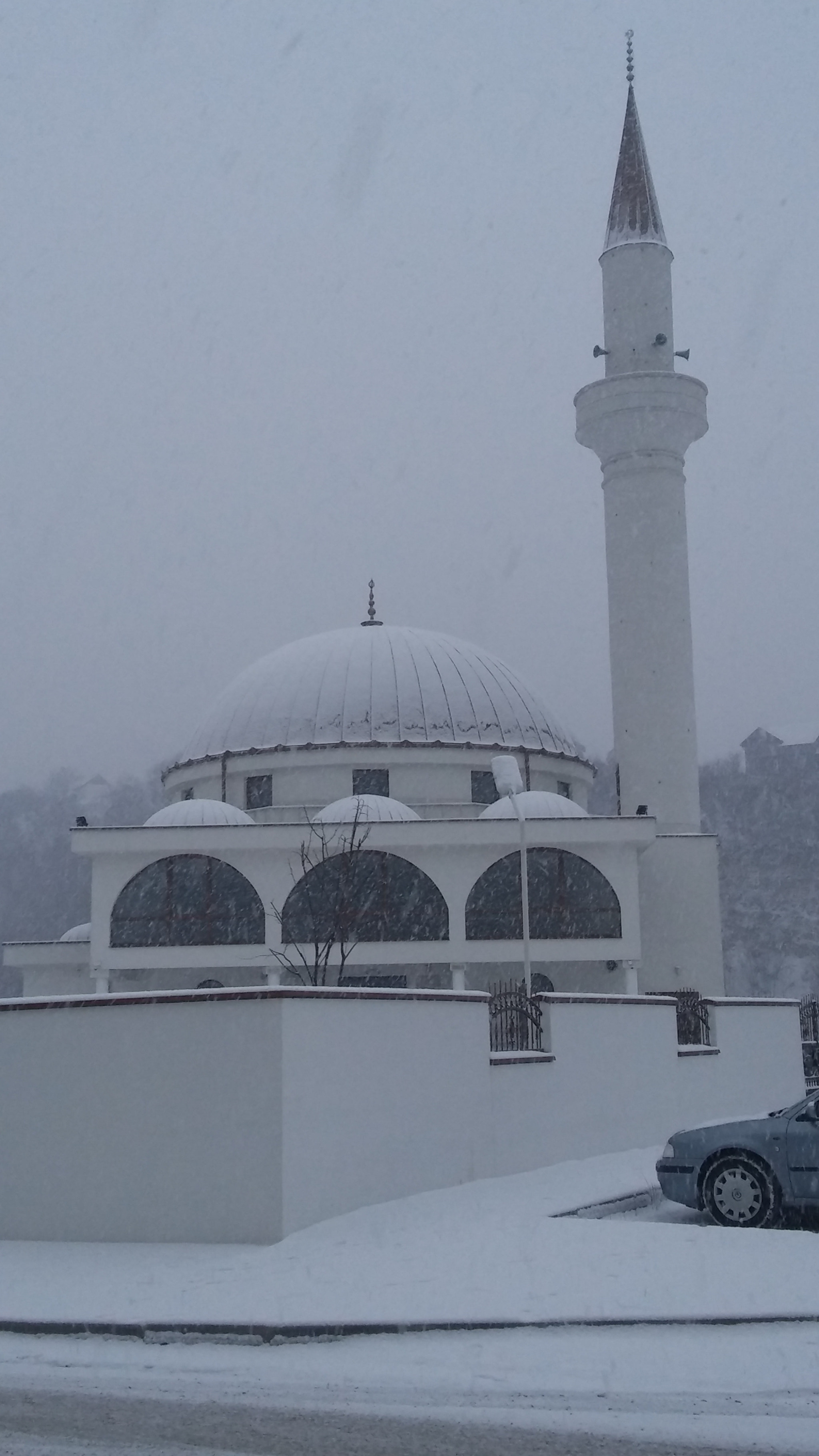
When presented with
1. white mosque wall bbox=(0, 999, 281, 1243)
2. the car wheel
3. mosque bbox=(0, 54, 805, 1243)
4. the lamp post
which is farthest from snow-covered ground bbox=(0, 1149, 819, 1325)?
the lamp post

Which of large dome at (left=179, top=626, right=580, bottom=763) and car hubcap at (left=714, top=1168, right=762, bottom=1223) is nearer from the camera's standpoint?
car hubcap at (left=714, top=1168, right=762, bottom=1223)

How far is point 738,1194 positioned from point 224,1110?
3.76 meters

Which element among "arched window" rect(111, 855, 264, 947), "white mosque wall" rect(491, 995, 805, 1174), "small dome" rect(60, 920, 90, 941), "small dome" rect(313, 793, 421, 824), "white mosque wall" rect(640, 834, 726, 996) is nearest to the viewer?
"white mosque wall" rect(491, 995, 805, 1174)

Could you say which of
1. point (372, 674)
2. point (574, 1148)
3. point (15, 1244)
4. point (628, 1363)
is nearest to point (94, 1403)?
point (628, 1363)

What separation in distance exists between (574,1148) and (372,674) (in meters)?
19.6

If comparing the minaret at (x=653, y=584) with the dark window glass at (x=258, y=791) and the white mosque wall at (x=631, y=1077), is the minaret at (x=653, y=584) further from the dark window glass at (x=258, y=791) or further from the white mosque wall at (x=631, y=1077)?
the white mosque wall at (x=631, y=1077)

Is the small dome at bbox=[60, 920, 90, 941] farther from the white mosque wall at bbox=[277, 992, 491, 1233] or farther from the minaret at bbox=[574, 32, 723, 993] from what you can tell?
the white mosque wall at bbox=[277, 992, 491, 1233]

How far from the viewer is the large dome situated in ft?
101

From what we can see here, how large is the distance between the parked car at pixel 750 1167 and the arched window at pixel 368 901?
15.1 metres

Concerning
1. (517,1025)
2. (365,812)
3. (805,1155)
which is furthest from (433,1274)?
(365,812)

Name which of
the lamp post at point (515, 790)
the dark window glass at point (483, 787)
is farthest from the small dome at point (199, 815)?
the lamp post at point (515, 790)

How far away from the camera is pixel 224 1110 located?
948 cm

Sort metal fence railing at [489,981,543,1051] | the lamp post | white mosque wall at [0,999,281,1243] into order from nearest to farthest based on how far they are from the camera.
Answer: white mosque wall at [0,999,281,1243]
metal fence railing at [489,981,543,1051]
the lamp post

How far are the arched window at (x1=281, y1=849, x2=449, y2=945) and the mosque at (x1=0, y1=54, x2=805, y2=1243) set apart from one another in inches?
1.9
